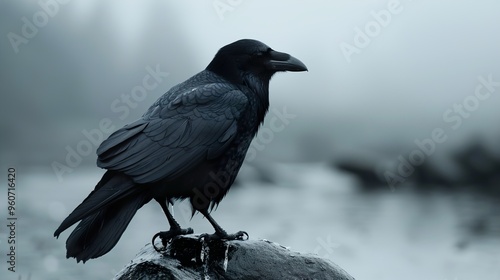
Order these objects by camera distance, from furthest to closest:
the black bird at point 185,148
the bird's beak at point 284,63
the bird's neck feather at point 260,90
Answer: the bird's beak at point 284,63, the bird's neck feather at point 260,90, the black bird at point 185,148

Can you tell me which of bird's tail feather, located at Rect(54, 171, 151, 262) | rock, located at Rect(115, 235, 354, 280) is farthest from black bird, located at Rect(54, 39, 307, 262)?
rock, located at Rect(115, 235, 354, 280)

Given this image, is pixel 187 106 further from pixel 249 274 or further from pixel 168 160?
pixel 249 274

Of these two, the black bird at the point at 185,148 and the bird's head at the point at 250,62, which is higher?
the bird's head at the point at 250,62

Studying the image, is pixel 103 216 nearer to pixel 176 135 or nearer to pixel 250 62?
pixel 176 135

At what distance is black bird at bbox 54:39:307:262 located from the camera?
6.03 metres

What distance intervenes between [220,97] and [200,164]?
2.34 ft

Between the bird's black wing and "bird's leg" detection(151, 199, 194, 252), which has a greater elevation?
the bird's black wing

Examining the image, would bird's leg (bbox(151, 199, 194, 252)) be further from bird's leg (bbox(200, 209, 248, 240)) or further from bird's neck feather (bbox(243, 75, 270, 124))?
bird's neck feather (bbox(243, 75, 270, 124))

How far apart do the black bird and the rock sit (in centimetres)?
20

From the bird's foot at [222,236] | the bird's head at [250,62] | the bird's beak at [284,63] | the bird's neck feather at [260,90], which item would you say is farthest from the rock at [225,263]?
the bird's beak at [284,63]

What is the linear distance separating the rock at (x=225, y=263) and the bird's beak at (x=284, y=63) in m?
1.77

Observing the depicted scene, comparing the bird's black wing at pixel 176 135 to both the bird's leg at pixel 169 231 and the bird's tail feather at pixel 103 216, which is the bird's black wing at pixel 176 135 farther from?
the bird's leg at pixel 169 231

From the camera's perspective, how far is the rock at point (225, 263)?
20.7 feet

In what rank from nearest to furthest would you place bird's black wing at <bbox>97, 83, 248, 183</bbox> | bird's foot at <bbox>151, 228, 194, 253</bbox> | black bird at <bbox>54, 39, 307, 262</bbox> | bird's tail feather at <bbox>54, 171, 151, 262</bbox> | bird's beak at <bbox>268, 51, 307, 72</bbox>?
1. bird's tail feather at <bbox>54, 171, 151, 262</bbox>
2. black bird at <bbox>54, 39, 307, 262</bbox>
3. bird's black wing at <bbox>97, 83, 248, 183</bbox>
4. bird's foot at <bbox>151, 228, 194, 253</bbox>
5. bird's beak at <bbox>268, 51, 307, 72</bbox>
